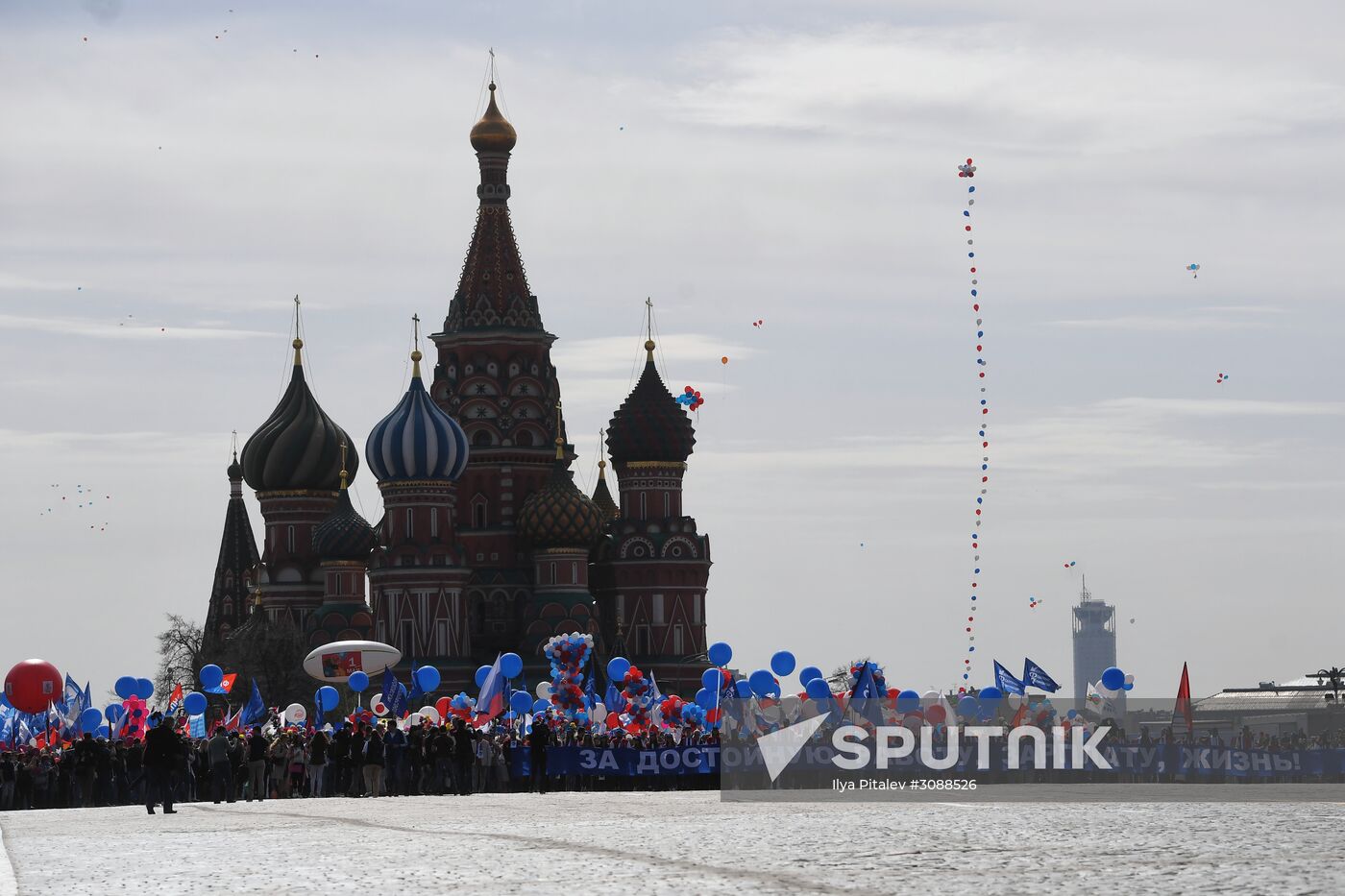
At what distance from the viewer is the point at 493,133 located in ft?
340

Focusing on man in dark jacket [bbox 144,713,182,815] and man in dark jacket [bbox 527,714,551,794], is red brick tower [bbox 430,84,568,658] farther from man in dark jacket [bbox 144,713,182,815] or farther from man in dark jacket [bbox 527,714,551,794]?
man in dark jacket [bbox 144,713,182,815]

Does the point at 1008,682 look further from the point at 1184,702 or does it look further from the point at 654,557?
the point at 654,557

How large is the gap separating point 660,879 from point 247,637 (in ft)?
289

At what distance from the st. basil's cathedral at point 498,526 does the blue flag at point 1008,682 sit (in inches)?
1974

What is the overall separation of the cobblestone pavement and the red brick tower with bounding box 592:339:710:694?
7026cm

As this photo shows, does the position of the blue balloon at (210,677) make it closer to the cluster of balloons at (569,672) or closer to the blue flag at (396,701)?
the blue flag at (396,701)

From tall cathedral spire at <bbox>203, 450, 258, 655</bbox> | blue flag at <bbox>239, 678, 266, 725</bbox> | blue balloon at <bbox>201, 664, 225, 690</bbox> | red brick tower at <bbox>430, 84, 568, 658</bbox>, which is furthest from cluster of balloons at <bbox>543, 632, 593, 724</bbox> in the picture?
tall cathedral spire at <bbox>203, 450, 258, 655</bbox>

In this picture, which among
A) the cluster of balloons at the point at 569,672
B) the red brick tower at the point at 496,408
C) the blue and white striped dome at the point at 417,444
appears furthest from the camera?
the red brick tower at the point at 496,408

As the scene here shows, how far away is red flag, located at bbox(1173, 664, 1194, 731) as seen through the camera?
142ft

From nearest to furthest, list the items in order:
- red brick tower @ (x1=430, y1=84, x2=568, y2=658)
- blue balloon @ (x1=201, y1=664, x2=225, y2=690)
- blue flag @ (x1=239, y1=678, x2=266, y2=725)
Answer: blue flag @ (x1=239, y1=678, x2=266, y2=725), blue balloon @ (x1=201, y1=664, x2=225, y2=690), red brick tower @ (x1=430, y1=84, x2=568, y2=658)

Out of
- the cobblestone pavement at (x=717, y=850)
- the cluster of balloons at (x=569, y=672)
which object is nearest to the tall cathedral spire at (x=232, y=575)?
the cluster of balloons at (x=569, y=672)

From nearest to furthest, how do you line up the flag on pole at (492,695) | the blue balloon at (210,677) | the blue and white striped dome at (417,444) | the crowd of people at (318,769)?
the crowd of people at (318,769) → the flag on pole at (492,695) → the blue balloon at (210,677) → the blue and white striped dome at (417,444)

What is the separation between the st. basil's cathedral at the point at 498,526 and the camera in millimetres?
97688

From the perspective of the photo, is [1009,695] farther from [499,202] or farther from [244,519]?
[244,519]
